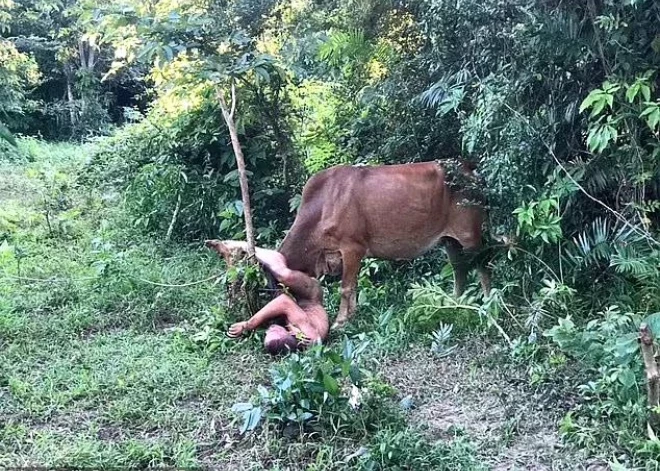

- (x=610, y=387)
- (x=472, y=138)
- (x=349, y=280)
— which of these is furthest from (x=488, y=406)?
(x=472, y=138)

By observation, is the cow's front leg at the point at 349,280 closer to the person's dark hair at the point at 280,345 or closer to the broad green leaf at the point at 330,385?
the person's dark hair at the point at 280,345

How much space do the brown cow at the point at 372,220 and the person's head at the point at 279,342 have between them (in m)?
0.81

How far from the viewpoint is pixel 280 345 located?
464cm

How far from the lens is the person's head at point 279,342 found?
4.64m

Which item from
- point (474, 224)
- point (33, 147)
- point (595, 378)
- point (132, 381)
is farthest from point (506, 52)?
point (33, 147)

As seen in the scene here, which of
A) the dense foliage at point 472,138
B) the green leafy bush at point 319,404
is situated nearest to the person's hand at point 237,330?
the dense foliage at point 472,138

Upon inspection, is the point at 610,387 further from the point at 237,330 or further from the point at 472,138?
the point at 237,330

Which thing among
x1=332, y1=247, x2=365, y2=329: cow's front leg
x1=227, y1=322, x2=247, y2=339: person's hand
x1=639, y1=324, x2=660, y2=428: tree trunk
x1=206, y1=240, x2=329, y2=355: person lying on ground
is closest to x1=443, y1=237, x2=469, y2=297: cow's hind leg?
x1=332, y1=247, x2=365, y2=329: cow's front leg

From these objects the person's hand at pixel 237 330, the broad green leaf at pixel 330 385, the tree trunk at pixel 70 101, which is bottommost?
the tree trunk at pixel 70 101

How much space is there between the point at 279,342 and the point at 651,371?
219cm

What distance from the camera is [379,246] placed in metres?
5.61

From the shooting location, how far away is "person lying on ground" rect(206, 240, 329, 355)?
4.70 m

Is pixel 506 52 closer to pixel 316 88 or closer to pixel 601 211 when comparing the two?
pixel 601 211

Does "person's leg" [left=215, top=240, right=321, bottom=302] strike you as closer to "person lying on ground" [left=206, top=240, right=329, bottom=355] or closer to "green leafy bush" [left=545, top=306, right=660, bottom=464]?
"person lying on ground" [left=206, top=240, right=329, bottom=355]
